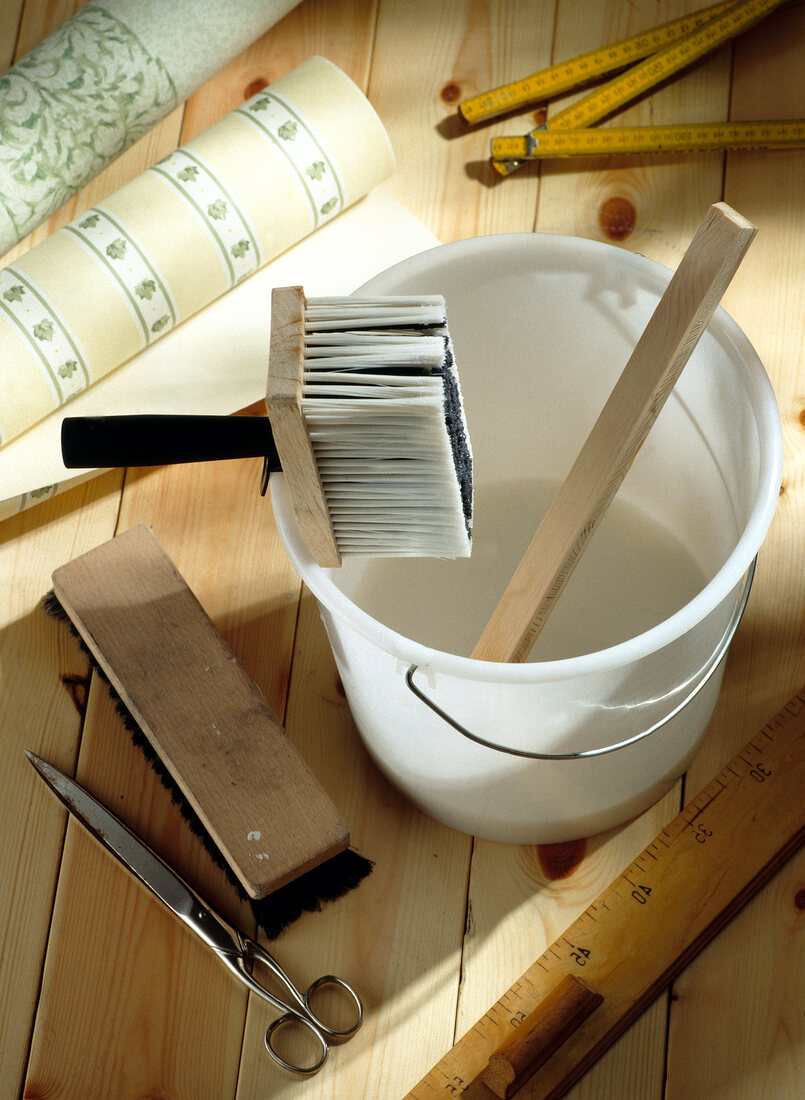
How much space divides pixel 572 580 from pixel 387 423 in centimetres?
35

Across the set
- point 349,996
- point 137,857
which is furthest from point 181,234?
point 349,996

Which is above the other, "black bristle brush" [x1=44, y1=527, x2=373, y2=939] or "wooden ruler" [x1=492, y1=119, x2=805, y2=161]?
"wooden ruler" [x1=492, y1=119, x2=805, y2=161]

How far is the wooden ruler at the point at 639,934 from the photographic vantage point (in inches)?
28.6

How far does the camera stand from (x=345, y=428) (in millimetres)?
534

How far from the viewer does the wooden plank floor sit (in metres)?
0.76

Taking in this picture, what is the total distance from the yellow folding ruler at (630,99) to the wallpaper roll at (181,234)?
150 mm

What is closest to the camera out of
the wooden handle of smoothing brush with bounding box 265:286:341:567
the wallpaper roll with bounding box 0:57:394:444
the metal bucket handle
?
the wooden handle of smoothing brush with bounding box 265:286:341:567

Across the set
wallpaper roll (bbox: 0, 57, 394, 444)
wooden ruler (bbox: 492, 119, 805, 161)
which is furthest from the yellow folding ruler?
wallpaper roll (bbox: 0, 57, 394, 444)

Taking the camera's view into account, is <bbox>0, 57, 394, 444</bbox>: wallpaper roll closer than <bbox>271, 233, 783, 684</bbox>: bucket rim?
No

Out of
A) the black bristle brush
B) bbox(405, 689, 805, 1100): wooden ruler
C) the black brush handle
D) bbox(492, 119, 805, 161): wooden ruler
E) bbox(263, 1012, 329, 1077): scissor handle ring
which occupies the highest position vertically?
the black brush handle

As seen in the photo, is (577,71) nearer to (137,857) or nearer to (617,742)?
(617,742)

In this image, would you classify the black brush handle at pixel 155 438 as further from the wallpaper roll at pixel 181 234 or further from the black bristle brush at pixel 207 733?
the wallpaper roll at pixel 181 234

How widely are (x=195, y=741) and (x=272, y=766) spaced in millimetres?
60

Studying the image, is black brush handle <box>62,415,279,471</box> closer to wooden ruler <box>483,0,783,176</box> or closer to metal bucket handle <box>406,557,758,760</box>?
metal bucket handle <box>406,557,758,760</box>
